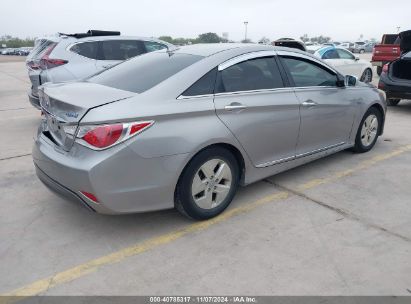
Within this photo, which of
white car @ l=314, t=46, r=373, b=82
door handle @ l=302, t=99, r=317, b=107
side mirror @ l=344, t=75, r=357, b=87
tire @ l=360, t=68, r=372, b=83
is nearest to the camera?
door handle @ l=302, t=99, r=317, b=107

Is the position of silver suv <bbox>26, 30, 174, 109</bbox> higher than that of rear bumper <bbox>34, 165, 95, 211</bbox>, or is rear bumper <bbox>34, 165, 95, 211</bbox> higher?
silver suv <bbox>26, 30, 174, 109</bbox>

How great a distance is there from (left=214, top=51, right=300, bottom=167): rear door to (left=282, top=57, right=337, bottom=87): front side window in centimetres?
22

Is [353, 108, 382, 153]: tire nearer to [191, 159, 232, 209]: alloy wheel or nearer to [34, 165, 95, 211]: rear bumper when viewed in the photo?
[191, 159, 232, 209]: alloy wheel

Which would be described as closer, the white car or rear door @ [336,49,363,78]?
the white car

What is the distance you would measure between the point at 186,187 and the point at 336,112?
240cm

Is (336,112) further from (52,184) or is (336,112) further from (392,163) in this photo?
(52,184)

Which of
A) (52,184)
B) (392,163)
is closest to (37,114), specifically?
(52,184)

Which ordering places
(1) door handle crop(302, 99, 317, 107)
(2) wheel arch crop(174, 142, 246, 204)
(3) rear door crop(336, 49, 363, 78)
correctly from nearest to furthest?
(2) wheel arch crop(174, 142, 246, 204)
(1) door handle crop(302, 99, 317, 107)
(3) rear door crop(336, 49, 363, 78)

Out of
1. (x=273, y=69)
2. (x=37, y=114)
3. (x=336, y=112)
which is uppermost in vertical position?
(x=273, y=69)

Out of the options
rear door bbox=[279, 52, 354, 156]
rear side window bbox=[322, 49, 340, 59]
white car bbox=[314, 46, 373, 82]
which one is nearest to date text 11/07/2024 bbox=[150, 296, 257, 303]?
rear door bbox=[279, 52, 354, 156]

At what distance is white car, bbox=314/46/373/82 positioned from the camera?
11992mm

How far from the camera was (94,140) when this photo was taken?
298cm

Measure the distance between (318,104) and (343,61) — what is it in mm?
8621

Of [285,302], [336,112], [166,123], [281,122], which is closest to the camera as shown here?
[285,302]
